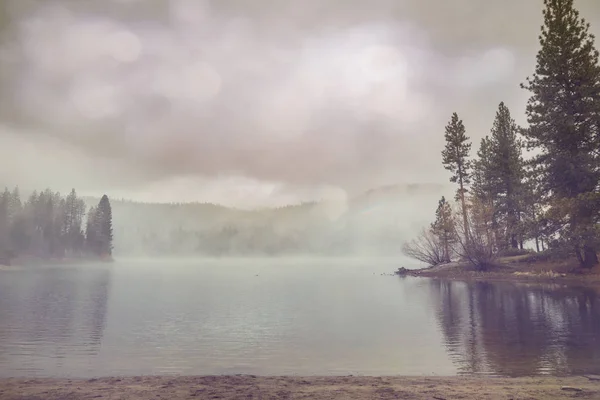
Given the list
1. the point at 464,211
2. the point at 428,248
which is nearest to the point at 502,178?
the point at 464,211

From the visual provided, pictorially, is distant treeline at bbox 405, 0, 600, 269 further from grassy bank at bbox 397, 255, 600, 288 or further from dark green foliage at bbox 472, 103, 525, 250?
dark green foliage at bbox 472, 103, 525, 250

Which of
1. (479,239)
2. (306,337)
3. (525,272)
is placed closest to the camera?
(306,337)

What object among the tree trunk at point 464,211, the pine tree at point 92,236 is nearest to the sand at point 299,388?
the tree trunk at point 464,211

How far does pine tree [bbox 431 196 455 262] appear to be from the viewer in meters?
62.1

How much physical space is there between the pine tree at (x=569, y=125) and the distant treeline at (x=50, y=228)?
408 ft

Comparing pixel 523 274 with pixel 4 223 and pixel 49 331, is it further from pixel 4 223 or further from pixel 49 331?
pixel 4 223

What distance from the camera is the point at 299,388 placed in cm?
1124

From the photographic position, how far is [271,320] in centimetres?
2538

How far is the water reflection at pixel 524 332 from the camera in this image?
14031 millimetres

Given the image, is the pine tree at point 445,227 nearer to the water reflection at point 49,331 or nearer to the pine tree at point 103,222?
the water reflection at point 49,331

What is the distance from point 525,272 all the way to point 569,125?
62.9 feet

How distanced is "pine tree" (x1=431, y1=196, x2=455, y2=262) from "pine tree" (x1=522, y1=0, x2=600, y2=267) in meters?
18.3

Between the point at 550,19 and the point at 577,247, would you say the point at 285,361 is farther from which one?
the point at 550,19

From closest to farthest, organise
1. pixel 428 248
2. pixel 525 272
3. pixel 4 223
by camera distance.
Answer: pixel 525 272, pixel 428 248, pixel 4 223
